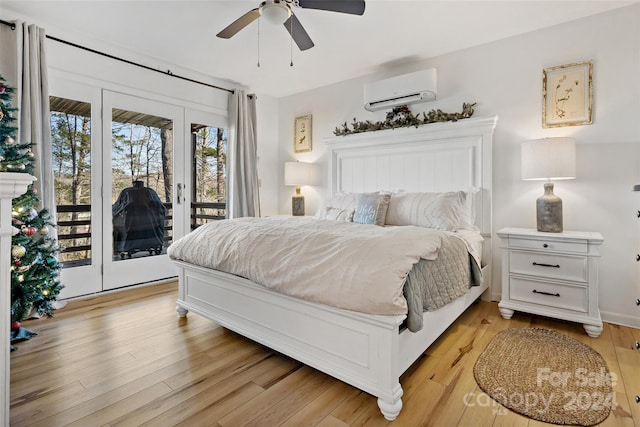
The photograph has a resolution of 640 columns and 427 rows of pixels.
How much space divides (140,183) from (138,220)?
1.35ft

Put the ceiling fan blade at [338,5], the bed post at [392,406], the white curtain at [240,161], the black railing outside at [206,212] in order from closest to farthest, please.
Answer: the bed post at [392,406]
the ceiling fan blade at [338,5]
the black railing outside at [206,212]
the white curtain at [240,161]

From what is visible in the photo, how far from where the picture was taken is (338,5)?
7.01 feet

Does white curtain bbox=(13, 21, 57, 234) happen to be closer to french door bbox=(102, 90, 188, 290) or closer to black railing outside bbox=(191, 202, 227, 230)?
french door bbox=(102, 90, 188, 290)

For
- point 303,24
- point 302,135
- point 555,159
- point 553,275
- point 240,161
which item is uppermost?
point 303,24

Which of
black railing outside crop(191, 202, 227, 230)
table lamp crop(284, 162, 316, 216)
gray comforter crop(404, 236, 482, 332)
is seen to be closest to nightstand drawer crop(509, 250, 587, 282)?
gray comforter crop(404, 236, 482, 332)

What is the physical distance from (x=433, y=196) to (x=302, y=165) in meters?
2.00

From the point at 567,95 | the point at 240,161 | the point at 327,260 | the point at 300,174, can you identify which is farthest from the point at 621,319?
the point at 240,161

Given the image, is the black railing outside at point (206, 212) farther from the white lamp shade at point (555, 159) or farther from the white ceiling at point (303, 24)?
the white lamp shade at point (555, 159)

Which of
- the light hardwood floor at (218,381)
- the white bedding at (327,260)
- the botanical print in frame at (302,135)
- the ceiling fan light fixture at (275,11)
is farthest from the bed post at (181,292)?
the botanical print in frame at (302,135)

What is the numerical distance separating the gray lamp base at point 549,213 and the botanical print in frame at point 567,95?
62 centimetres

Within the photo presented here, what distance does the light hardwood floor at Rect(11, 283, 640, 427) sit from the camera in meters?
1.48

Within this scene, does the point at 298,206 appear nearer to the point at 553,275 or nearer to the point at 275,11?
the point at 275,11

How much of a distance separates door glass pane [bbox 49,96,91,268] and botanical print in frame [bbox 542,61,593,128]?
429 cm

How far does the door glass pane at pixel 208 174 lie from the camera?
4.12 meters
